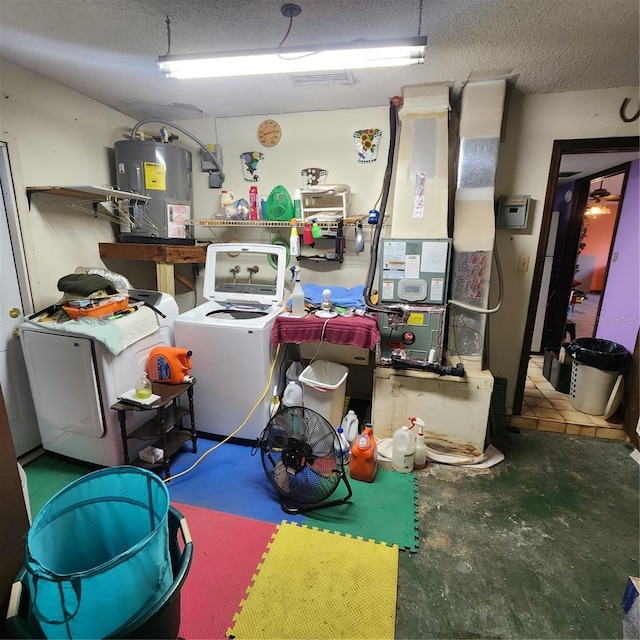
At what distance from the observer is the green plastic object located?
9.37 feet

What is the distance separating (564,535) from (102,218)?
Answer: 378 centimetres

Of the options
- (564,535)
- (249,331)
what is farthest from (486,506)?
(249,331)

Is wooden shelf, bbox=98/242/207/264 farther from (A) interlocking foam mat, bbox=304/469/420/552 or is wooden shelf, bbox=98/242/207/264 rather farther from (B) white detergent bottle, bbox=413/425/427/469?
(B) white detergent bottle, bbox=413/425/427/469

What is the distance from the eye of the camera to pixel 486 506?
1.96 meters

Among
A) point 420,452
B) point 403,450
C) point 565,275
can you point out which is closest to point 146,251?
point 403,450

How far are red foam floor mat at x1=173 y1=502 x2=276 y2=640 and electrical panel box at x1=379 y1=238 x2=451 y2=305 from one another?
63.2 inches

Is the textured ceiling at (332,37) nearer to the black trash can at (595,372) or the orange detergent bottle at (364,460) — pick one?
the black trash can at (595,372)

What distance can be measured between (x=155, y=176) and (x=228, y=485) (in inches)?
93.5

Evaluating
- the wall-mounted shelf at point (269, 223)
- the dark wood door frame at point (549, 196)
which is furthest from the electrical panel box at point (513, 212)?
the wall-mounted shelf at point (269, 223)

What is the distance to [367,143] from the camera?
2.75 metres

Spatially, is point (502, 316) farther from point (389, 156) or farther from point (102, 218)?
point (102, 218)

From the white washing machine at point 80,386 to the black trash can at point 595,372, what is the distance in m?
3.44

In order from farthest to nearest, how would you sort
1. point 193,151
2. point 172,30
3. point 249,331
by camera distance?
1. point 193,151
2. point 249,331
3. point 172,30

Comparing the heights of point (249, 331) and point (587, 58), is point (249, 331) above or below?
below
